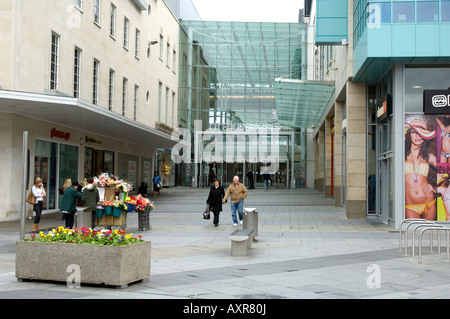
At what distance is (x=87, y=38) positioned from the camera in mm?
26016

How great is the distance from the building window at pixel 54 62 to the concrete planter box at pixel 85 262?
15.2 meters

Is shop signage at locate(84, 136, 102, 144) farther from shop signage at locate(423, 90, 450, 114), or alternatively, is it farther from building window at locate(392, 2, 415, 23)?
shop signage at locate(423, 90, 450, 114)

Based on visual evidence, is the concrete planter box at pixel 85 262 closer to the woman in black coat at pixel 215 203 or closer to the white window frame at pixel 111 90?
the woman in black coat at pixel 215 203

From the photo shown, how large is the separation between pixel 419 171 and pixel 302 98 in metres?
14.4

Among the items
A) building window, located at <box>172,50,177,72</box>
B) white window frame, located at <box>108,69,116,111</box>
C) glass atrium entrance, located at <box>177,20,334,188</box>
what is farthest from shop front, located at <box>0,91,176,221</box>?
glass atrium entrance, located at <box>177,20,334,188</box>

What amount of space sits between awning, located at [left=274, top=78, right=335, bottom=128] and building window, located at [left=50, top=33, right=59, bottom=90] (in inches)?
382

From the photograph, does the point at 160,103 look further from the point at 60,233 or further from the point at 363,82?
the point at 60,233

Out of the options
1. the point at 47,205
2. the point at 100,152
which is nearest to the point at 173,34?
the point at 100,152

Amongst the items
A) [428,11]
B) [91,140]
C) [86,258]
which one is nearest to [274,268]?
[86,258]

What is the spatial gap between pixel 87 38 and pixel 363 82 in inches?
509

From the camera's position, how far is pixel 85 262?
8.03 m

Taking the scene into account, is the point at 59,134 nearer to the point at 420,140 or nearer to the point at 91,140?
the point at 91,140

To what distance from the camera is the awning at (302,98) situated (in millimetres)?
26817

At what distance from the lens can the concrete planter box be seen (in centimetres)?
788
